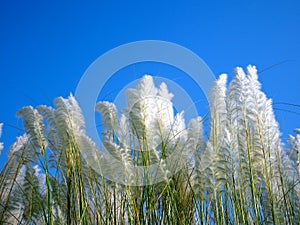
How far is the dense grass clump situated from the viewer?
7.84 feet

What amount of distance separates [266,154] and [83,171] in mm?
1024

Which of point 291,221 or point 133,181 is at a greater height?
point 133,181

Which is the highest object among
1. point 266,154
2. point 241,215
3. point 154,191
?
point 266,154

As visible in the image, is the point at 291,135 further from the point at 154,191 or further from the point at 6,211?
the point at 6,211

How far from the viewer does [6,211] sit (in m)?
2.63

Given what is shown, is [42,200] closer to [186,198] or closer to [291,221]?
[186,198]

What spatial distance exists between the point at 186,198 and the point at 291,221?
62 cm

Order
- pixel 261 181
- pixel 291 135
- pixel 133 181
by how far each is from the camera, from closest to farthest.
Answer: pixel 133 181 → pixel 261 181 → pixel 291 135

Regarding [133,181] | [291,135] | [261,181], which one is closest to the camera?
[133,181]

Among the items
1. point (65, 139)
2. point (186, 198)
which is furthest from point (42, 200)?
point (186, 198)

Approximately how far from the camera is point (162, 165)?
7.72 feet

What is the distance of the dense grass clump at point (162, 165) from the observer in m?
2.39

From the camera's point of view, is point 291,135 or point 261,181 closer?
point 261,181

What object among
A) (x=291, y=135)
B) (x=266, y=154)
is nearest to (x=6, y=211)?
(x=266, y=154)
